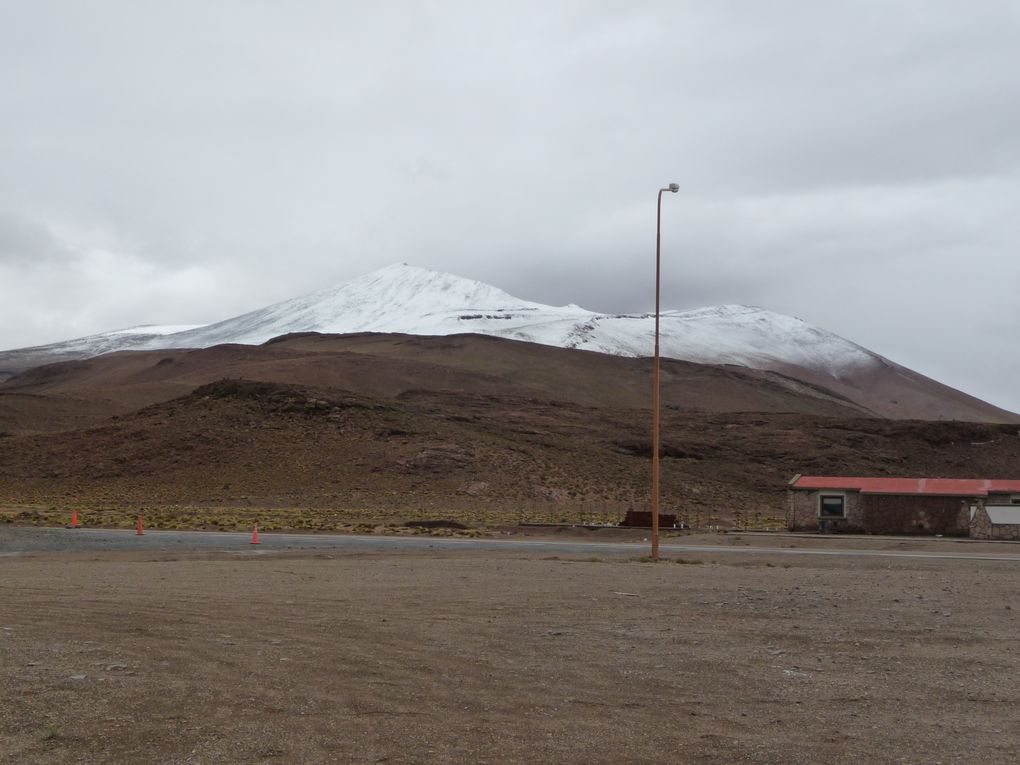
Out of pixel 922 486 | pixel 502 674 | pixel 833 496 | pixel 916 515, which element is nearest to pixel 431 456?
pixel 833 496

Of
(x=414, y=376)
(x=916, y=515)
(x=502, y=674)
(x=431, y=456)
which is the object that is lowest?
(x=502, y=674)

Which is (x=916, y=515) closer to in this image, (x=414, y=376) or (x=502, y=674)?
(x=502, y=674)

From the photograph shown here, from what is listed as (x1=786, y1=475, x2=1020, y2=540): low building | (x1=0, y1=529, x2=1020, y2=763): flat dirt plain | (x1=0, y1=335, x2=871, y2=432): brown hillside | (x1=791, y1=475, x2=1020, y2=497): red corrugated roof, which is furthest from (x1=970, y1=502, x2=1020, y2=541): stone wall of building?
(x1=0, y1=335, x2=871, y2=432): brown hillside

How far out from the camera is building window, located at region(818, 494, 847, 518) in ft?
144

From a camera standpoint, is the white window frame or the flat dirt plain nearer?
the flat dirt plain

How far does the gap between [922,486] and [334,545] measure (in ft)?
76.3

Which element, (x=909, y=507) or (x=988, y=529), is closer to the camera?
(x=988, y=529)

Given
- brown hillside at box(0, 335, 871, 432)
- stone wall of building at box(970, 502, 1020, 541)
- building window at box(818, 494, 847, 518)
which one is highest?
brown hillside at box(0, 335, 871, 432)

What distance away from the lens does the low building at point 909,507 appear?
40481 millimetres

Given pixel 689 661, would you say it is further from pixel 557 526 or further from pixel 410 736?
pixel 557 526

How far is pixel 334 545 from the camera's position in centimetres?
3328

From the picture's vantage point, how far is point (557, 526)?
142 ft

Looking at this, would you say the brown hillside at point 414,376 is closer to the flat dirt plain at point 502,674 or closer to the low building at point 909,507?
the low building at point 909,507

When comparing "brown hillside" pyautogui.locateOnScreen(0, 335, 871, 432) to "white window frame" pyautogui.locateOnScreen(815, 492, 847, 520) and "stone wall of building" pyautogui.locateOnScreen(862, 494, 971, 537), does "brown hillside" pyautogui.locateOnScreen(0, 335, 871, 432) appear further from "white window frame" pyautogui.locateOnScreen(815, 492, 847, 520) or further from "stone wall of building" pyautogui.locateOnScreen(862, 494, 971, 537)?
"stone wall of building" pyautogui.locateOnScreen(862, 494, 971, 537)
